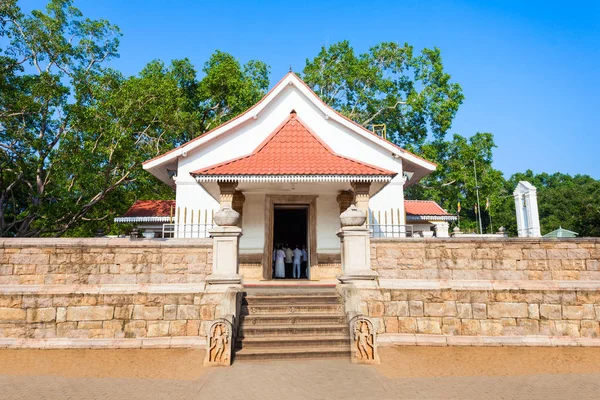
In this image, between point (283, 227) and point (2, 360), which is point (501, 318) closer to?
point (2, 360)

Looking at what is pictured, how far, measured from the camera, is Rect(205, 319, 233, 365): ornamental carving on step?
642cm

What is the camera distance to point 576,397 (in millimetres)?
5148

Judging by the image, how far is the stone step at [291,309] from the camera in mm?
7664

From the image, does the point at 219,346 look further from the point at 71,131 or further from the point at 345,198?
the point at 71,131

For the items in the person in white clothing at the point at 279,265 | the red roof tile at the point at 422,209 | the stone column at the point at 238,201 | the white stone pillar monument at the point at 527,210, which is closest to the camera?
the stone column at the point at 238,201

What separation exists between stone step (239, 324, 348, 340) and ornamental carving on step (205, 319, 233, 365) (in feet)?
2.22

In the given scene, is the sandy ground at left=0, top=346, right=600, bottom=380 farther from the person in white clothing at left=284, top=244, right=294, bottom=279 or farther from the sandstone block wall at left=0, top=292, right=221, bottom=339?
the person in white clothing at left=284, top=244, right=294, bottom=279

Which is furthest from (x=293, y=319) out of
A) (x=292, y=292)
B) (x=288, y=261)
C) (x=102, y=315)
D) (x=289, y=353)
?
(x=288, y=261)

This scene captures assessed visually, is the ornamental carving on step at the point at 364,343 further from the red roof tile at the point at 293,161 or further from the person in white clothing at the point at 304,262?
the person in white clothing at the point at 304,262

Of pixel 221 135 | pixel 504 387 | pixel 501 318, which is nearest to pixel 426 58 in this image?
pixel 221 135

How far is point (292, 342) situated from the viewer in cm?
694

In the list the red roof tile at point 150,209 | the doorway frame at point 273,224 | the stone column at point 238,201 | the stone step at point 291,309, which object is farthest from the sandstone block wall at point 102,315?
the red roof tile at point 150,209

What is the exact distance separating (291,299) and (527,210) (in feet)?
45.1

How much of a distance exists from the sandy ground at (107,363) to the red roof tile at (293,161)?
4874 millimetres
